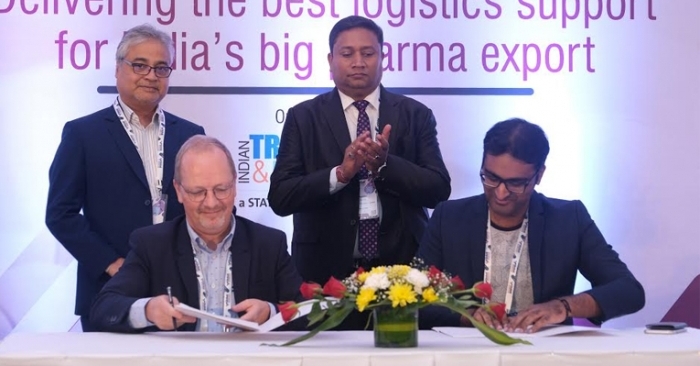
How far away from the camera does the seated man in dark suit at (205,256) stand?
3.71 m

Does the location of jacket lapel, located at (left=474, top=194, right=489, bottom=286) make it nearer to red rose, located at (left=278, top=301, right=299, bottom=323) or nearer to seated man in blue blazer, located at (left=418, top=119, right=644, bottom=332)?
seated man in blue blazer, located at (left=418, top=119, right=644, bottom=332)

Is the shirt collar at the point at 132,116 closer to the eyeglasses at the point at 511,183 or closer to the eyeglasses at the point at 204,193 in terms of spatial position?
the eyeglasses at the point at 204,193

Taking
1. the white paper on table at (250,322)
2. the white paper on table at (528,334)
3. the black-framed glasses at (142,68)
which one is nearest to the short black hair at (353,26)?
the black-framed glasses at (142,68)

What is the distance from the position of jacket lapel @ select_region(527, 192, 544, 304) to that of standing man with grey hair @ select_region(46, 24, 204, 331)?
1443 millimetres

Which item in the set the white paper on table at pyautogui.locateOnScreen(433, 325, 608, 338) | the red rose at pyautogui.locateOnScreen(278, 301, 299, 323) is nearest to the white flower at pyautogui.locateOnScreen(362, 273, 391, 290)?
the red rose at pyautogui.locateOnScreen(278, 301, 299, 323)

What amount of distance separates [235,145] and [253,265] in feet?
6.76

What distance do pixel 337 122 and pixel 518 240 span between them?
1.08m

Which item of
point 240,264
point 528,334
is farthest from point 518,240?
point 240,264

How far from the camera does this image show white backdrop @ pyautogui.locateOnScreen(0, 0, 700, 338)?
5.71m

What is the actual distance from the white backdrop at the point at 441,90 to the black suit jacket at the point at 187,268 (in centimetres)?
191

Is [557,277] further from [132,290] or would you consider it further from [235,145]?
[235,145]

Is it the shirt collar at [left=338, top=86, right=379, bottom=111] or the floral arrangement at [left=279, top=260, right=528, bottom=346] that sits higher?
the shirt collar at [left=338, top=86, right=379, bottom=111]

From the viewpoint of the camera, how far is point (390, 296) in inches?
121

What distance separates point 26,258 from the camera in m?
5.71
